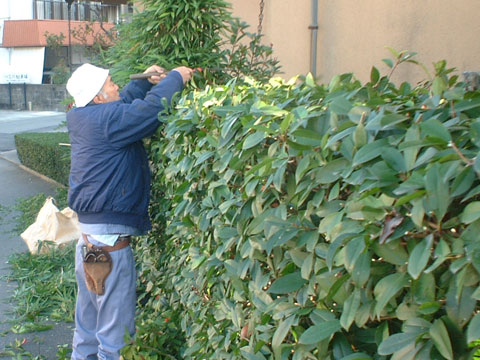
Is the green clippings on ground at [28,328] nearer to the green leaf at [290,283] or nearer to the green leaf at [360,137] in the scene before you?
the green leaf at [290,283]

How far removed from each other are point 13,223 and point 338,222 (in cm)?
777

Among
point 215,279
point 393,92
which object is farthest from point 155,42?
point 393,92

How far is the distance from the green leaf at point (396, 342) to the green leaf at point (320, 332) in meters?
0.21

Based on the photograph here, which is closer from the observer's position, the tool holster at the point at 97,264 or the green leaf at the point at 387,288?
the green leaf at the point at 387,288

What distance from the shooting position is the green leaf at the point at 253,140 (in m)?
2.10

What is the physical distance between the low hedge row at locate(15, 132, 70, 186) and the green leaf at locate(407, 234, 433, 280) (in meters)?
8.76

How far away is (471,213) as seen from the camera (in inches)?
49.6

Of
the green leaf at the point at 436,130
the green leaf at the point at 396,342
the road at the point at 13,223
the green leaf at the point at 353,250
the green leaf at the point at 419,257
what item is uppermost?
the green leaf at the point at 436,130

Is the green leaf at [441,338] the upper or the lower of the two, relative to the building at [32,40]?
lower

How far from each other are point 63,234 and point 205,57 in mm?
3307

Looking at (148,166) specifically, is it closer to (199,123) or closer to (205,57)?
Answer: (205,57)

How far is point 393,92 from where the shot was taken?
2.18m

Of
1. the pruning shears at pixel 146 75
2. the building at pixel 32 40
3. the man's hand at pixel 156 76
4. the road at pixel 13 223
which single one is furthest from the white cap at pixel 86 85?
the building at pixel 32 40

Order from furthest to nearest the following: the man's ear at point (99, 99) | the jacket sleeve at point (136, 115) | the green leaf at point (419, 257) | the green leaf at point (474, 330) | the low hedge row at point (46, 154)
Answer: the low hedge row at point (46, 154) < the man's ear at point (99, 99) < the jacket sleeve at point (136, 115) < the green leaf at point (419, 257) < the green leaf at point (474, 330)
